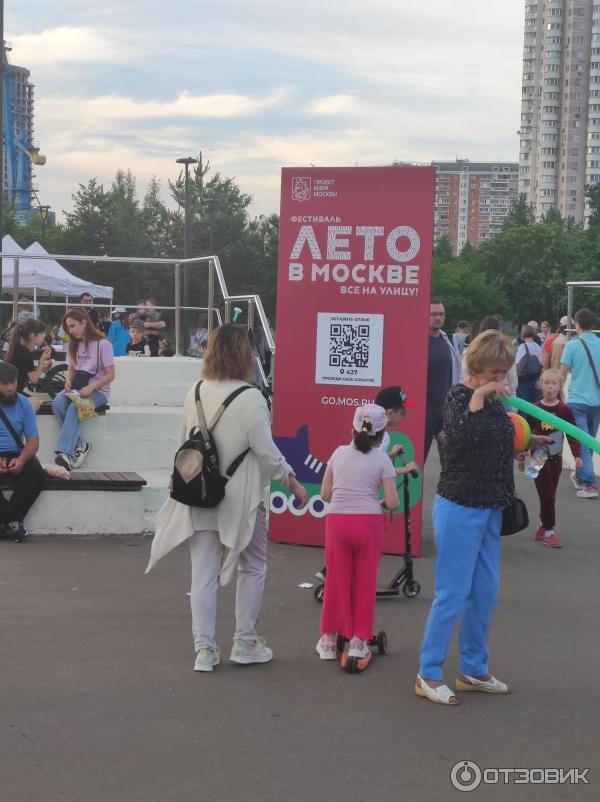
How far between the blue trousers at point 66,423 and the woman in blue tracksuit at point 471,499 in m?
5.90

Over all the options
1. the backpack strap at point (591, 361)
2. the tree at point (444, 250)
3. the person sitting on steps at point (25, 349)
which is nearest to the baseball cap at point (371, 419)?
the person sitting on steps at point (25, 349)

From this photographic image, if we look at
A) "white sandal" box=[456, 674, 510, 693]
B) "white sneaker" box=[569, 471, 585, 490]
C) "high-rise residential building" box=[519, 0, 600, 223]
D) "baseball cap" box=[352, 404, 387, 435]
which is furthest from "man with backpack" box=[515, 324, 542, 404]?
"high-rise residential building" box=[519, 0, 600, 223]

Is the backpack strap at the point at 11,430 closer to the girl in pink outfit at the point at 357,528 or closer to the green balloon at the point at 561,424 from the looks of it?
the girl in pink outfit at the point at 357,528

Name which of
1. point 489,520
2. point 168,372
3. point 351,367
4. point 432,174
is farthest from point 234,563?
point 168,372

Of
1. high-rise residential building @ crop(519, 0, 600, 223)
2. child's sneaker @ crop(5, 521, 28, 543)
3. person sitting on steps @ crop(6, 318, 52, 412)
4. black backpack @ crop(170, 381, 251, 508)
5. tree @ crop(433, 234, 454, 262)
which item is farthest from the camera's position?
high-rise residential building @ crop(519, 0, 600, 223)

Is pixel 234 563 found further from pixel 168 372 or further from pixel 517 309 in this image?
pixel 517 309

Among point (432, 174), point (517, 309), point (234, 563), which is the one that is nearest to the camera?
point (234, 563)

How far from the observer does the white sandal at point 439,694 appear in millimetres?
5410

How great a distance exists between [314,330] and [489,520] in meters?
3.94

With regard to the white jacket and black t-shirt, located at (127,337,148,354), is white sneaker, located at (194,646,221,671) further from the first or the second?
black t-shirt, located at (127,337,148,354)

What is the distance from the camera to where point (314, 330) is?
914cm

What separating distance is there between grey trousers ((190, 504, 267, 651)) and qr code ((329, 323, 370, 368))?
3.16 metres

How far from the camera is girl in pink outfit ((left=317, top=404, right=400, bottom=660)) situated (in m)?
6.02

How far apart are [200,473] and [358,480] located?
862 millimetres
